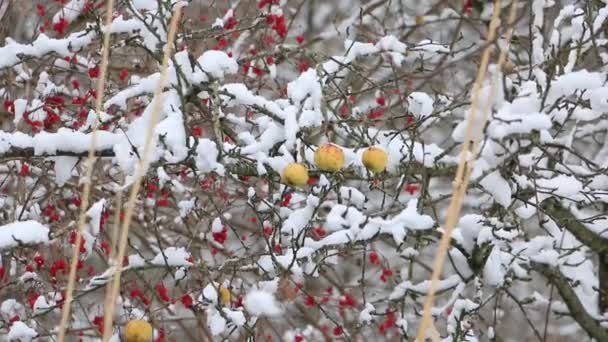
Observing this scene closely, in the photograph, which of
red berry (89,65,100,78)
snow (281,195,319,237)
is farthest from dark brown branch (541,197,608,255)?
red berry (89,65,100,78)

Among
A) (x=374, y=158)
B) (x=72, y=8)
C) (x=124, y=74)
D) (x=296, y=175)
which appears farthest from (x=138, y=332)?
(x=72, y=8)

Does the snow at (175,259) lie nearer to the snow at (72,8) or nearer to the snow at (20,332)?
the snow at (20,332)

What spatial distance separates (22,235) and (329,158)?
84 cm

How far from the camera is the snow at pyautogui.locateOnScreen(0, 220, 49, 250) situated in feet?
6.68

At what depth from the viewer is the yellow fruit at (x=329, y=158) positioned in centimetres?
179

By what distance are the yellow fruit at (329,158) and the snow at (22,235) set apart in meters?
0.77

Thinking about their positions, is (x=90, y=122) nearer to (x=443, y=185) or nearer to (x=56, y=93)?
(x=56, y=93)

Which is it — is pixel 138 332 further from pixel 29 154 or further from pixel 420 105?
pixel 420 105

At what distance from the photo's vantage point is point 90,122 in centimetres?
219

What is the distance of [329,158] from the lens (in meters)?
1.79

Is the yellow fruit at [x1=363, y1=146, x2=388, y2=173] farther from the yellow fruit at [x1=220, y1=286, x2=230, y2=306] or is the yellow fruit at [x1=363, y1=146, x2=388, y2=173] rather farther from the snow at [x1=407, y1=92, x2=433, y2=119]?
the yellow fruit at [x1=220, y1=286, x2=230, y2=306]

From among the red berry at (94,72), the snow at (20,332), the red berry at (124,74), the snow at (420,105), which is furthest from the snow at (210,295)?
the red berry at (124,74)

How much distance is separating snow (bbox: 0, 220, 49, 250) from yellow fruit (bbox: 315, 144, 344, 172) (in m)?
0.77

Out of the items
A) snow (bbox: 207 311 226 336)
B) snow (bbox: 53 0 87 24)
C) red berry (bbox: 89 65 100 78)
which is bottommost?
snow (bbox: 207 311 226 336)
